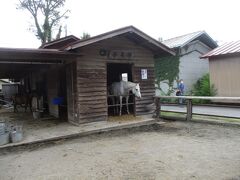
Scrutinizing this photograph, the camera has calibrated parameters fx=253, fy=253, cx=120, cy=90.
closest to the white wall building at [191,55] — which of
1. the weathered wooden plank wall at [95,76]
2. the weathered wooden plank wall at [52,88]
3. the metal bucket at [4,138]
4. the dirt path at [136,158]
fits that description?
the weathered wooden plank wall at [95,76]

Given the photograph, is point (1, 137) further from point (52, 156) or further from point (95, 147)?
point (95, 147)

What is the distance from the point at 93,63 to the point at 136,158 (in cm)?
443

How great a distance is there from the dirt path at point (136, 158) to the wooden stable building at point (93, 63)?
157 centimetres

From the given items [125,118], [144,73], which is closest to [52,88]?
[125,118]

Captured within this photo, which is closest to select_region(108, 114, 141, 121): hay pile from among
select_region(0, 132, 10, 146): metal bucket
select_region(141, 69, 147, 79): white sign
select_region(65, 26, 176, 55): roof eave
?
select_region(141, 69, 147, 79): white sign

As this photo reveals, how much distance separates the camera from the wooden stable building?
8.27 meters

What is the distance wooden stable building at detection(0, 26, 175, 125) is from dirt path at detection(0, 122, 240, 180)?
157 cm

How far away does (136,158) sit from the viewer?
554 centimetres

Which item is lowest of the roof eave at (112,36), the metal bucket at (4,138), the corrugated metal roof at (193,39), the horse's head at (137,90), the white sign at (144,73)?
the metal bucket at (4,138)

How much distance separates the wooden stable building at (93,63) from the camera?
27.1 feet

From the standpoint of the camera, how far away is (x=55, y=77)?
11.0 meters

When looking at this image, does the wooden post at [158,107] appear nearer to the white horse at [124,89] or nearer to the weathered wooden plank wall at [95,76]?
the white horse at [124,89]

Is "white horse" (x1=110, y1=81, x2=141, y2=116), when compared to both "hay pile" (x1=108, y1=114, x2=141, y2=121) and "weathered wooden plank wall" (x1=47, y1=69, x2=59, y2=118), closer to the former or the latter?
"hay pile" (x1=108, y1=114, x2=141, y2=121)

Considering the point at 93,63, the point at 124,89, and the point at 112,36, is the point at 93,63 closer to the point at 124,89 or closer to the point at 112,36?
the point at 112,36
